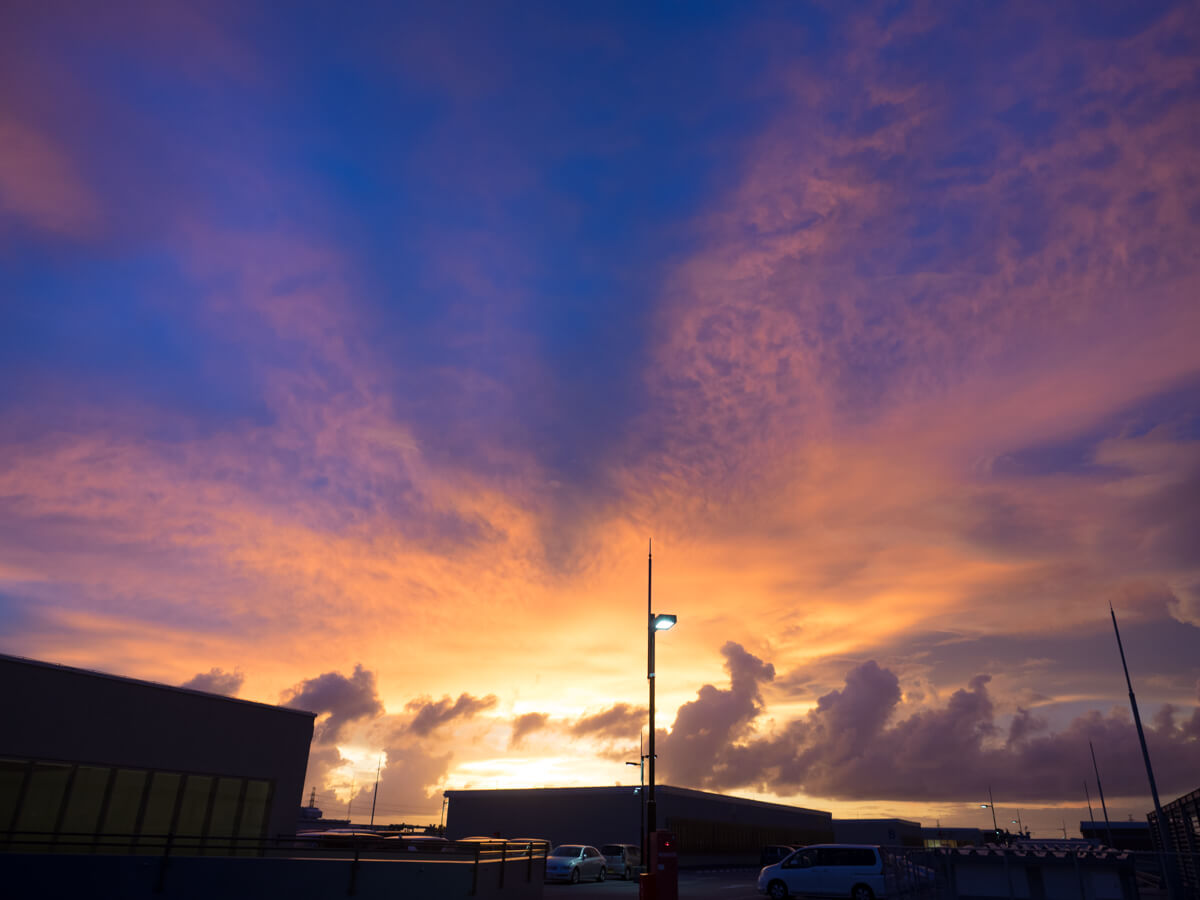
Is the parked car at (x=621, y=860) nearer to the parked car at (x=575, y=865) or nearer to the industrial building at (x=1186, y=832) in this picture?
the parked car at (x=575, y=865)

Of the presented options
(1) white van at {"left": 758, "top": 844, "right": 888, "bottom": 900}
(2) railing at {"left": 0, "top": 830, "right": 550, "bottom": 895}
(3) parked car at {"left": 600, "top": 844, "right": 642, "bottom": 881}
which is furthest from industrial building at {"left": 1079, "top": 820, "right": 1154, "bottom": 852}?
(2) railing at {"left": 0, "top": 830, "right": 550, "bottom": 895}

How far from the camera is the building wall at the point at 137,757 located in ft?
68.5

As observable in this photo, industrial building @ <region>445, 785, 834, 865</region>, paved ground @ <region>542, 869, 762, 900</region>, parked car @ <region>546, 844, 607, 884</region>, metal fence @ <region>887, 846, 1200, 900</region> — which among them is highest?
industrial building @ <region>445, 785, 834, 865</region>

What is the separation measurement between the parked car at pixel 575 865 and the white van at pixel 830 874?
9832mm

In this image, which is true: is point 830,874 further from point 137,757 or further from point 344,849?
point 137,757

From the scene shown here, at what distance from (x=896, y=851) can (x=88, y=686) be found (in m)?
26.8

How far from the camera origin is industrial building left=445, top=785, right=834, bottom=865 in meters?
54.8

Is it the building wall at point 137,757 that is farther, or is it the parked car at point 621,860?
the parked car at point 621,860

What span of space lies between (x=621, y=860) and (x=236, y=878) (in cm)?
2745

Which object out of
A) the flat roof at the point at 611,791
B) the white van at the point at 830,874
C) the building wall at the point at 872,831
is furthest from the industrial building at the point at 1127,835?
the white van at the point at 830,874

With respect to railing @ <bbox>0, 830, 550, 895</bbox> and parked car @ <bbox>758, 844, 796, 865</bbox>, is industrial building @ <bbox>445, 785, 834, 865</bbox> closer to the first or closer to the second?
parked car @ <bbox>758, 844, 796, 865</bbox>

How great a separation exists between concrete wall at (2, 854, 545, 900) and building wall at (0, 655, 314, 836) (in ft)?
23.8

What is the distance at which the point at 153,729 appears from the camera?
2359 centimetres

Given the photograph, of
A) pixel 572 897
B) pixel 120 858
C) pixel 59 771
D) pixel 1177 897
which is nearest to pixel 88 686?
pixel 59 771
